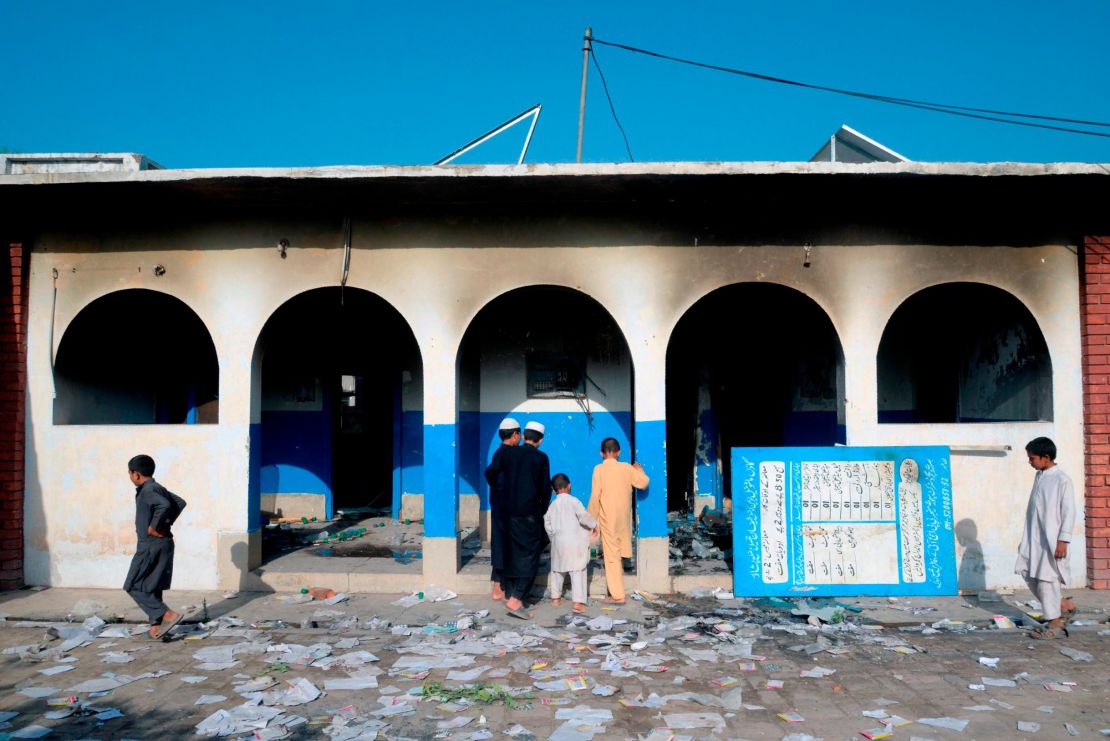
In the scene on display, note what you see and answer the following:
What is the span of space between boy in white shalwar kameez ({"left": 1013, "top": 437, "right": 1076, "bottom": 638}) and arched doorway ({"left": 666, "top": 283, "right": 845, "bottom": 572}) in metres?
4.62

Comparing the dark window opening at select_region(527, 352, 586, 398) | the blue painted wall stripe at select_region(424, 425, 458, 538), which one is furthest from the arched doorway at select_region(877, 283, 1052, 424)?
the blue painted wall stripe at select_region(424, 425, 458, 538)

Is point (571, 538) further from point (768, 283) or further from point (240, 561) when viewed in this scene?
point (240, 561)

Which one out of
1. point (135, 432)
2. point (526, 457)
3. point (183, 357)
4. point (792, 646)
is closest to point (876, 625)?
point (792, 646)

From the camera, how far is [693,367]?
12164 mm

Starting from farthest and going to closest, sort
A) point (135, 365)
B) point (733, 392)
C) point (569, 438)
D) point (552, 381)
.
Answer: point (733, 392) → point (135, 365) → point (552, 381) → point (569, 438)

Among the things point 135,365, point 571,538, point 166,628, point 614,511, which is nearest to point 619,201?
point 614,511

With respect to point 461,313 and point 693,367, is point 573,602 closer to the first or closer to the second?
point 461,313

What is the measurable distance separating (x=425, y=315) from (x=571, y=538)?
298 centimetres

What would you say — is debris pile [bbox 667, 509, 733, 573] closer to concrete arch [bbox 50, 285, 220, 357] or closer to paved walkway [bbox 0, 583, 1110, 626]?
paved walkway [bbox 0, 583, 1110, 626]

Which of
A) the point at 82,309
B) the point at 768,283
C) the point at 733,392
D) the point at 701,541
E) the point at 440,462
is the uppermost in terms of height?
the point at 768,283

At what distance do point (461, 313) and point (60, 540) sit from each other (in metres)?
5.20

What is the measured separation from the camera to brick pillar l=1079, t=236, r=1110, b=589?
7.74 metres

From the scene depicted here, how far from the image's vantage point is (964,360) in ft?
32.6

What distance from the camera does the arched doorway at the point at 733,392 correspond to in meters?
11.4
